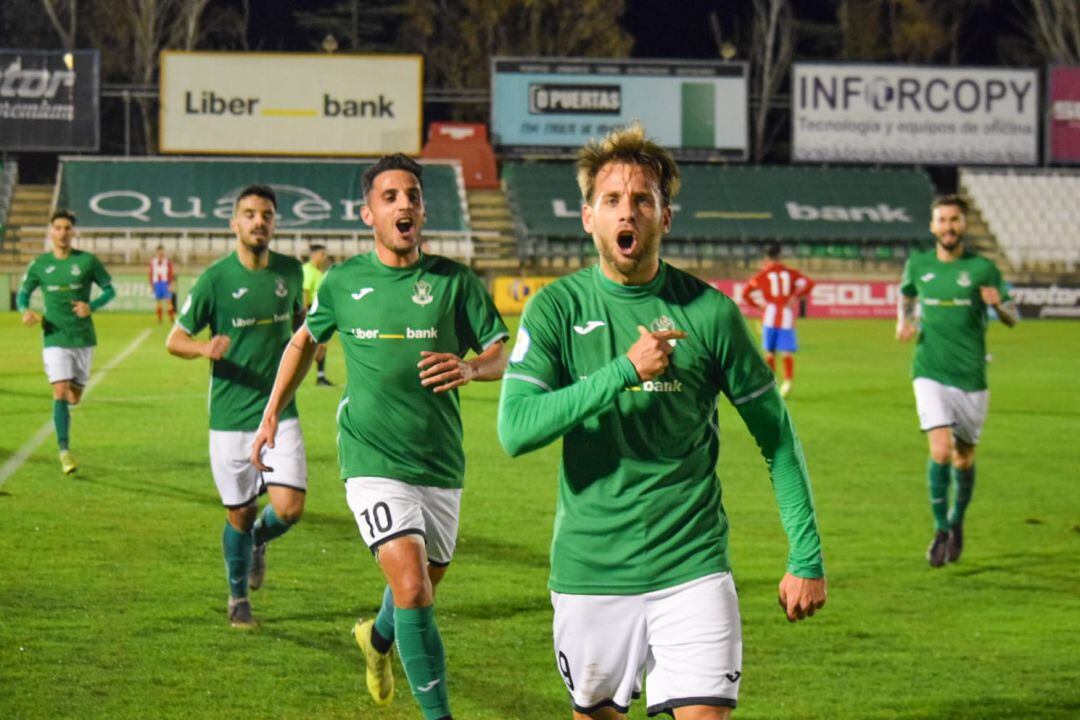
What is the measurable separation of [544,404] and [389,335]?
92.7 inches

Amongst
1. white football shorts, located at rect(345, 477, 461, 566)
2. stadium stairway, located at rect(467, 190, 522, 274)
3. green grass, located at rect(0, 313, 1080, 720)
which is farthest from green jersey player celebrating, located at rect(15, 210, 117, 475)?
stadium stairway, located at rect(467, 190, 522, 274)

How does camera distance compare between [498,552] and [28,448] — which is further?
[28,448]

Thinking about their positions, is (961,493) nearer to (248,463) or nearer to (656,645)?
(248,463)

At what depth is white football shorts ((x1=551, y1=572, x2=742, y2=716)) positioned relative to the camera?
14.5 ft

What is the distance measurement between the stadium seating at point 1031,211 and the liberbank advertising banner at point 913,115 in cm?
87

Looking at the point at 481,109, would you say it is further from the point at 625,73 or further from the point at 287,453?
the point at 287,453

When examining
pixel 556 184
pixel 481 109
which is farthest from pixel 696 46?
pixel 556 184

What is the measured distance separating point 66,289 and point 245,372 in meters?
6.68

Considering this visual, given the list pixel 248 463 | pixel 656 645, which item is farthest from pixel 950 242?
pixel 656 645

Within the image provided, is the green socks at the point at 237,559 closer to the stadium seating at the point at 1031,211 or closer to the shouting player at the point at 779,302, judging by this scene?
the shouting player at the point at 779,302

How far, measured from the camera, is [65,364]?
1438 cm

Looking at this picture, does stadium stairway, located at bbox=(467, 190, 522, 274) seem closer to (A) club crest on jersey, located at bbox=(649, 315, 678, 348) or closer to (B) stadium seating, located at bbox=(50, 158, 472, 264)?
(B) stadium seating, located at bbox=(50, 158, 472, 264)

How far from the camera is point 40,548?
10.4m

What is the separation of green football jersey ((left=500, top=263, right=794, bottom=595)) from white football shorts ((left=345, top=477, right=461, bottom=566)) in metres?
1.85
